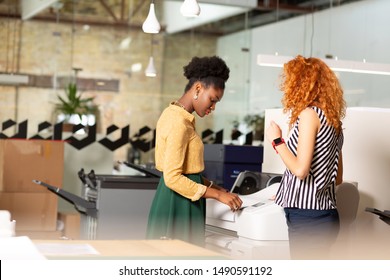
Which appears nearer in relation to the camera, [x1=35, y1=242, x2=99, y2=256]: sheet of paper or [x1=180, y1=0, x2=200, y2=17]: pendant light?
[x1=35, y1=242, x2=99, y2=256]: sheet of paper

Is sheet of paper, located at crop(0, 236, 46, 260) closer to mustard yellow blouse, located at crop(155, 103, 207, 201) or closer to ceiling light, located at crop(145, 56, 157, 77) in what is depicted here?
mustard yellow blouse, located at crop(155, 103, 207, 201)

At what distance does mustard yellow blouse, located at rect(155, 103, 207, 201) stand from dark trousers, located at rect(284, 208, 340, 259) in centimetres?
38

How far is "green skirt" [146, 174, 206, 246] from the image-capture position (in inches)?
109

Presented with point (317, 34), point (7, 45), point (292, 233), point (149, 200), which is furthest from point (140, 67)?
point (292, 233)

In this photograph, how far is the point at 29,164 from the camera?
19.9ft

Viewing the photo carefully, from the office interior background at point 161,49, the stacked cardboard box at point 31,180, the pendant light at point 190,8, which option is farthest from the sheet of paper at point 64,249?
the office interior background at point 161,49

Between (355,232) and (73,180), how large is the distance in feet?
13.2

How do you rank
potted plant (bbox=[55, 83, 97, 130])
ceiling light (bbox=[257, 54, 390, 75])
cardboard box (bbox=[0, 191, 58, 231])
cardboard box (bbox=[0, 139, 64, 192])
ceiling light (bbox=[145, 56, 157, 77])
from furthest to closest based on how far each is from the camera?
ceiling light (bbox=[145, 56, 157, 77]) → potted plant (bbox=[55, 83, 97, 130]) → ceiling light (bbox=[257, 54, 390, 75]) → cardboard box (bbox=[0, 139, 64, 192]) → cardboard box (bbox=[0, 191, 58, 231])

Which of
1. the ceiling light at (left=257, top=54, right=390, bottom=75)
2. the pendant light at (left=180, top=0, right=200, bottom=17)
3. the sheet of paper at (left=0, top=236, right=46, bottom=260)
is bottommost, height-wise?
the sheet of paper at (left=0, top=236, right=46, bottom=260)

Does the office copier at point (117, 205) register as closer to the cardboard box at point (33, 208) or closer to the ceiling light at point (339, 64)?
the cardboard box at point (33, 208)

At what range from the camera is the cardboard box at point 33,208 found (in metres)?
5.85

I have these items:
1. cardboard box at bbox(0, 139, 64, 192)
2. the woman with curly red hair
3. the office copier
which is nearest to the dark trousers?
the woman with curly red hair
